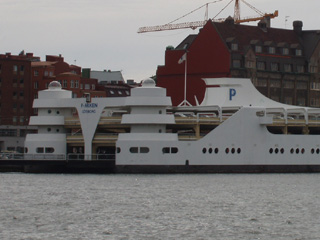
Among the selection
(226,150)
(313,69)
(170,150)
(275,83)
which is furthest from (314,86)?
(170,150)

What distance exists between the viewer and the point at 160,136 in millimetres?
87812

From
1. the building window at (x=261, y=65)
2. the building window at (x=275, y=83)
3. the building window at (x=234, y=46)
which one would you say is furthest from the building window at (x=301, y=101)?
the building window at (x=234, y=46)

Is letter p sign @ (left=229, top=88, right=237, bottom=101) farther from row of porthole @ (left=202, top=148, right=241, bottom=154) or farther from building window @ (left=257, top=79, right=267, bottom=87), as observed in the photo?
building window @ (left=257, top=79, right=267, bottom=87)

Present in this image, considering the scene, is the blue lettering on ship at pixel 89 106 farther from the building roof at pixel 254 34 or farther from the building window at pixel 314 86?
the building window at pixel 314 86

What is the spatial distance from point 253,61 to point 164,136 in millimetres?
45483

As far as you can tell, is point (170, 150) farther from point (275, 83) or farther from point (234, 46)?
point (275, 83)

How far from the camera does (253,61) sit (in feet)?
430

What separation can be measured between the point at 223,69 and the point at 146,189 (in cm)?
5785

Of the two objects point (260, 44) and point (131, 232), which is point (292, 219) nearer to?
point (131, 232)

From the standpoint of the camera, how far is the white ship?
87.6m

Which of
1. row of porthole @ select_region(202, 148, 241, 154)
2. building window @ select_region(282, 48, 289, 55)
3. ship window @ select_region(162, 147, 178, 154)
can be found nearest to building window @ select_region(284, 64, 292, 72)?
building window @ select_region(282, 48, 289, 55)

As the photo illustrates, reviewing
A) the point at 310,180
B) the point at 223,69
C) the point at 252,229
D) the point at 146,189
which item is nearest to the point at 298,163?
the point at 310,180

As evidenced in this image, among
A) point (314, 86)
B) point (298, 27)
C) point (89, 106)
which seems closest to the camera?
point (89, 106)

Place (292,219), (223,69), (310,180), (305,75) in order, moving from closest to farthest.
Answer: (292,219) < (310,180) < (223,69) < (305,75)
